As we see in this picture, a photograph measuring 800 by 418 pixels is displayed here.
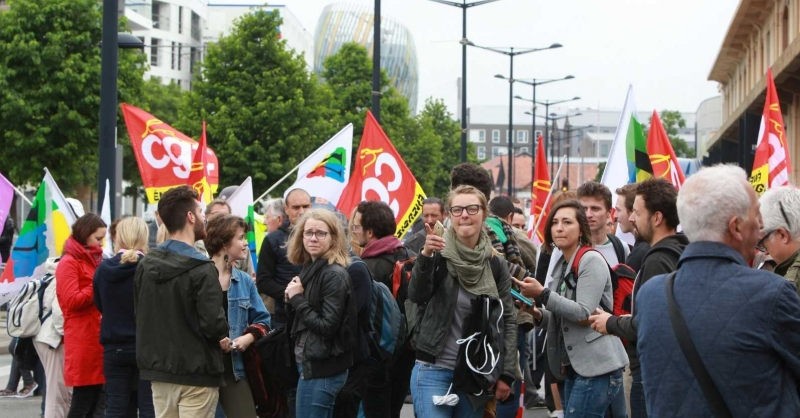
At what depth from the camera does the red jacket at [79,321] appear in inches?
309

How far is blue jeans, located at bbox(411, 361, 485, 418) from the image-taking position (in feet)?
20.0

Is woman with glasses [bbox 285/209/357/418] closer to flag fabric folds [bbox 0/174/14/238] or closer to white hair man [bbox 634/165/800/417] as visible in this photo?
white hair man [bbox 634/165/800/417]

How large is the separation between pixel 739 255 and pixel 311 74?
1428 inches

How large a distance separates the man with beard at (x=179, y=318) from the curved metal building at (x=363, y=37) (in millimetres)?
139199

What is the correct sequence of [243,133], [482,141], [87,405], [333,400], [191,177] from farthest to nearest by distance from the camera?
[482,141] → [243,133] → [191,177] → [87,405] → [333,400]

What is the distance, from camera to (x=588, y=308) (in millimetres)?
6074

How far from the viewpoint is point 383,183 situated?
12141 millimetres

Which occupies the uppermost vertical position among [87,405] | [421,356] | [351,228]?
[351,228]

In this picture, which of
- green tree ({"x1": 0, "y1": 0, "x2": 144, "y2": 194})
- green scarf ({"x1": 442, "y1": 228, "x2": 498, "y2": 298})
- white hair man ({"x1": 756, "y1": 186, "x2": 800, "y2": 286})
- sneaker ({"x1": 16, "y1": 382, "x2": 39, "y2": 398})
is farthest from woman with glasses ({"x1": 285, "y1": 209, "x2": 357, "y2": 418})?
green tree ({"x1": 0, "y1": 0, "x2": 144, "y2": 194})

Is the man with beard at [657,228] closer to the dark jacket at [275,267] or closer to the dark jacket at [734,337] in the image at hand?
the dark jacket at [734,337]

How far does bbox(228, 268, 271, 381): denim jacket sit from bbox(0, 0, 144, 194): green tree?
2510 cm

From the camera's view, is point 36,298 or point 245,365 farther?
point 36,298

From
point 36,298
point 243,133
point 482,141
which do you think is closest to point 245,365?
point 36,298

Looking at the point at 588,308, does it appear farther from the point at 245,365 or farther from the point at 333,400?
the point at 245,365
